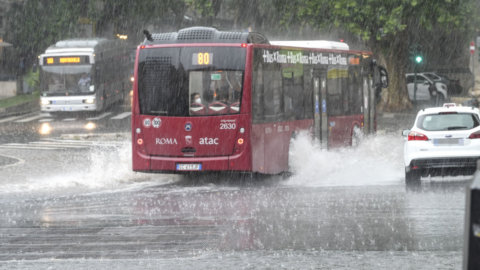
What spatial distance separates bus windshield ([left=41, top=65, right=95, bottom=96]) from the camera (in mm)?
39438

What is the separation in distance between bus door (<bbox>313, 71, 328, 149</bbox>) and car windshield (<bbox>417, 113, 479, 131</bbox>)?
13.9ft

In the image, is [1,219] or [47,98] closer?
[1,219]

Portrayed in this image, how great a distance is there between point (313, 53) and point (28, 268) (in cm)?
1241

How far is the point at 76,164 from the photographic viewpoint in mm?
21500

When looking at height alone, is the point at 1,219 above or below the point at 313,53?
below

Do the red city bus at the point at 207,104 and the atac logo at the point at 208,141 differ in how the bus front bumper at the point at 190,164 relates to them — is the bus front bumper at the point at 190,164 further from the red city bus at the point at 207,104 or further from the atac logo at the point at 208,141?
the atac logo at the point at 208,141

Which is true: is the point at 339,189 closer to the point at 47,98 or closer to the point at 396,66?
the point at 47,98

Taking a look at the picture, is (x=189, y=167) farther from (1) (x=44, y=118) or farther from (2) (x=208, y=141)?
(1) (x=44, y=118)

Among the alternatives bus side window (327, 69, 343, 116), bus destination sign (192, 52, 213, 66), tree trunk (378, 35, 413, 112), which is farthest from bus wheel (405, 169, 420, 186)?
tree trunk (378, 35, 413, 112)

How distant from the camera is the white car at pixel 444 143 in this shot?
15547 mm

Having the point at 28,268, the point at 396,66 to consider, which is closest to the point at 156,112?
the point at 28,268

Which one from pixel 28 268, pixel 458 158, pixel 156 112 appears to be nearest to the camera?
pixel 28 268

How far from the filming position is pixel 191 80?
1691 cm

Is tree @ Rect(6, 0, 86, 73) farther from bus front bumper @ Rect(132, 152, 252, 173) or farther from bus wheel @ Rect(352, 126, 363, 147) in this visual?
bus front bumper @ Rect(132, 152, 252, 173)
